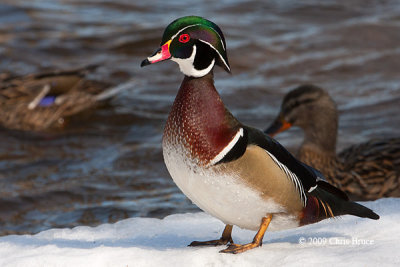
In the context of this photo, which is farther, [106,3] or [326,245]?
[106,3]

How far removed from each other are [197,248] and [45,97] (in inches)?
223

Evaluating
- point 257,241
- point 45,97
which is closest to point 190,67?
point 257,241

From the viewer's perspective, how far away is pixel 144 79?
31.9ft

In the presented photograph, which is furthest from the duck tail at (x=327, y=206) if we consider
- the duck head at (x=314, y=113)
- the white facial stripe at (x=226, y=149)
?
the duck head at (x=314, y=113)

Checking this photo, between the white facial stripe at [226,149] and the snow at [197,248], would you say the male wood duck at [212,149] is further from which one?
the snow at [197,248]

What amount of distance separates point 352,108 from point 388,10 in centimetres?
374

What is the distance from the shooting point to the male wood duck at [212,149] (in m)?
3.31

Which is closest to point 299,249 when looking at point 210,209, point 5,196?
point 210,209

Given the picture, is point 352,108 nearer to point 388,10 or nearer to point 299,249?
point 388,10

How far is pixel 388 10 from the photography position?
11.8m

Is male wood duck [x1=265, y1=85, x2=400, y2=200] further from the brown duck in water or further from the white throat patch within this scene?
the white throat patch

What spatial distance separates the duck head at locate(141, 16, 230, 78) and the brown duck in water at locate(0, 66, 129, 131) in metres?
5.48

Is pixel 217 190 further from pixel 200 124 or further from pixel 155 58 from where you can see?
pixel 155 58

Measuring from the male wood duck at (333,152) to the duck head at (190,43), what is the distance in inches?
138
